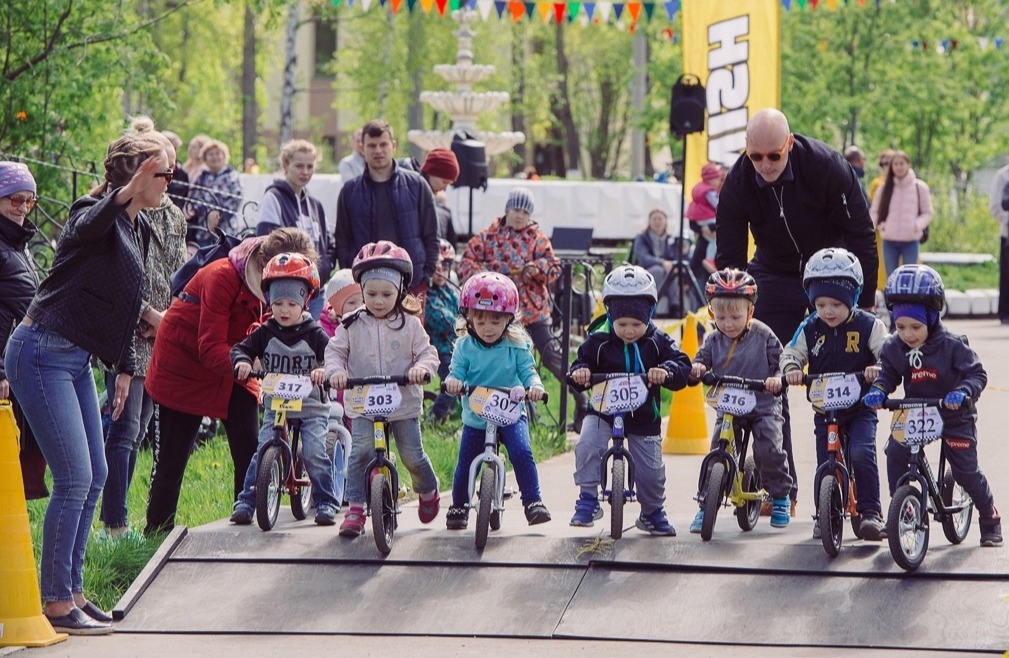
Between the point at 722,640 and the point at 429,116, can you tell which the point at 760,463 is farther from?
the point at 429,116

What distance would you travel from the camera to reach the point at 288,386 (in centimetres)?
879

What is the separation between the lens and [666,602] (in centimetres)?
772

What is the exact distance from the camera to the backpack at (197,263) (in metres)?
9.36

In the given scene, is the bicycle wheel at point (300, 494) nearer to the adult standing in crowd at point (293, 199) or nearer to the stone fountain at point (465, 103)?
the adult standing in crowd at point (293, 199)

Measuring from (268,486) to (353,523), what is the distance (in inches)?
18.0

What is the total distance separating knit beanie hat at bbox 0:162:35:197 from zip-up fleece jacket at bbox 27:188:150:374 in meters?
0.30

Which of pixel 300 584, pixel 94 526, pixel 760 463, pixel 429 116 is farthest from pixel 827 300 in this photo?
pixel 429 116

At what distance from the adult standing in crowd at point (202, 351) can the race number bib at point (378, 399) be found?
0.77 metres

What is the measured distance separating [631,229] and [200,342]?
58.8 ft

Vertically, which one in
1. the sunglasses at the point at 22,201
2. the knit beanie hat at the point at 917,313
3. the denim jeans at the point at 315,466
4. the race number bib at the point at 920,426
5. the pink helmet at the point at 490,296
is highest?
the sunglasses at the point at 22,201

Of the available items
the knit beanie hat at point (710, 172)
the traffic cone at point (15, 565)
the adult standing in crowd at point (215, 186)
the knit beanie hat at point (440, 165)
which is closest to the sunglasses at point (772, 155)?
the traffic cone at point (15, 565)

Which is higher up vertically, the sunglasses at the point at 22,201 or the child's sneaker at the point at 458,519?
the sunglasses at the point at 22,201

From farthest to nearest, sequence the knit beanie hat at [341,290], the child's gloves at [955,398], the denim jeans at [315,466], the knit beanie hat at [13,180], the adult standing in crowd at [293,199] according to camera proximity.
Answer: the adult standing in crowd at [293,199] < the knit beanie hat at [341,290] < the denim jeans at [315,466] < the child's gloves at [955,398] < the knit beanie hat at [13,180]

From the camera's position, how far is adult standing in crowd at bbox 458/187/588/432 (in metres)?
13.3
